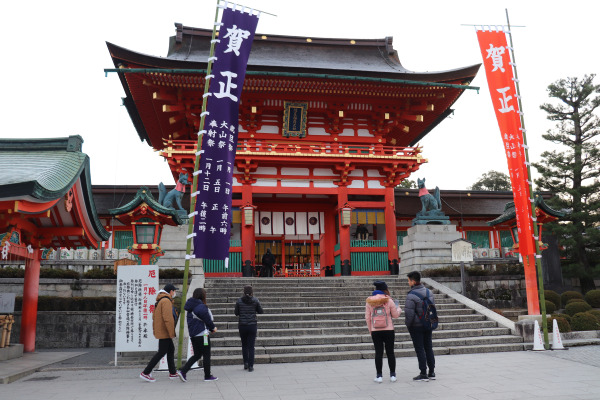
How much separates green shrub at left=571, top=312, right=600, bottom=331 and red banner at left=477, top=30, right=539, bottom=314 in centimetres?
173

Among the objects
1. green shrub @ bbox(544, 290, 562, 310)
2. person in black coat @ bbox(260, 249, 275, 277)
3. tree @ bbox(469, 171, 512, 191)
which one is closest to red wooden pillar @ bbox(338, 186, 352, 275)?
person in black coat @ bbox(260, 249, 275, 277)

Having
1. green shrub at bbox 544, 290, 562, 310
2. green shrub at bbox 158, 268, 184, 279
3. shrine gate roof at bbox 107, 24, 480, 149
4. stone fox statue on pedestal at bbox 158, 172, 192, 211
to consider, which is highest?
shrine gate roof at bbox 107, 24, 480, 149

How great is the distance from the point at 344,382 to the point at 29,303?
8.46 m

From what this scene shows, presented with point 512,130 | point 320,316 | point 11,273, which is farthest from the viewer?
point 11,273

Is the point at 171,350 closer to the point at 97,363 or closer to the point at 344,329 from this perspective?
the point at 97,363

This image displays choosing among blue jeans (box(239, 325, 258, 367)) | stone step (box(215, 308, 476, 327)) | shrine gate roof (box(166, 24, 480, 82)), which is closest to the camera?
blue jeans (box(239, 325, 258, 367))

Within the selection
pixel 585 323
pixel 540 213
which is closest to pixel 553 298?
pixel 540 213

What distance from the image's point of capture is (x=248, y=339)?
820 centimetres

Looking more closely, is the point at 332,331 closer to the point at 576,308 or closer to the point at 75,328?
the point at 75,328

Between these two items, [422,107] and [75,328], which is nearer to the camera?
[75,328]

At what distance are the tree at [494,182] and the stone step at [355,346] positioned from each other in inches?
1573

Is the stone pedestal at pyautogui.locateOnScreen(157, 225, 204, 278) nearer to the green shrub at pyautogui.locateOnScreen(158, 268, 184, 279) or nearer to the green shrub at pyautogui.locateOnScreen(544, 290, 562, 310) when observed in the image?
the green shrub at pyautogui.locateOnScreen(158, 268, 184, 279)

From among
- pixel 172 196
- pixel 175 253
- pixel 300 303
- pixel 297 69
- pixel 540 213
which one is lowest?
pixel 300 303

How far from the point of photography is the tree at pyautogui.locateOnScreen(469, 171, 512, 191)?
47.0 metres
